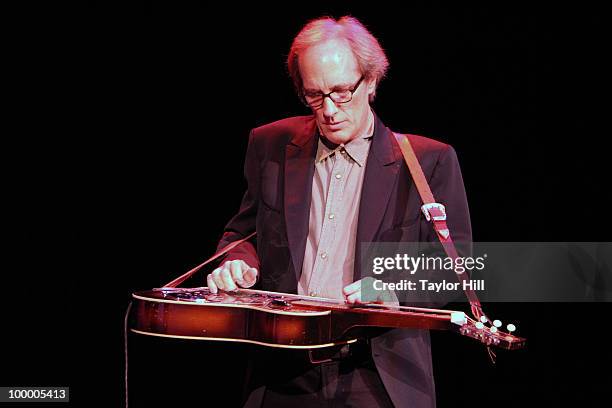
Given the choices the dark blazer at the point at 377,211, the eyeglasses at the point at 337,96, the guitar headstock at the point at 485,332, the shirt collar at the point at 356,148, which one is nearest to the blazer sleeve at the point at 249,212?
the dark blazer at the point at 377,211

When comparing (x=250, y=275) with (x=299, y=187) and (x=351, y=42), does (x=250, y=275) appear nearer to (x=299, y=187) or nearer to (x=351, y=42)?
(x=299, y=187)

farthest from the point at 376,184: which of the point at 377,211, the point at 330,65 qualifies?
the point at 330,65

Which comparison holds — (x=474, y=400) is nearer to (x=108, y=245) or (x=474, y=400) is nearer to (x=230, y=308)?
(x=230, y=308)

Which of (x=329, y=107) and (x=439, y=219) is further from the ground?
→ (x=329, y=107)

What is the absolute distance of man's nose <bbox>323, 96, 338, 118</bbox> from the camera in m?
2.86

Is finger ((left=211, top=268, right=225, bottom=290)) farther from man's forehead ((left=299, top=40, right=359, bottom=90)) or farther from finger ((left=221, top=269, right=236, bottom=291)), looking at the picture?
man's forehead ((left=299, top=40, right=359, bottom=90))

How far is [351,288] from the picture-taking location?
258 cm

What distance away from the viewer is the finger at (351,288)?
2578mm

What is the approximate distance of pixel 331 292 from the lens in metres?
2.82

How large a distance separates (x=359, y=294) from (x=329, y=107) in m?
0.69

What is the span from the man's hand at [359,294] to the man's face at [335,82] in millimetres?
583

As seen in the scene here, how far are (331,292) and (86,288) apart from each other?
1717 millimetres

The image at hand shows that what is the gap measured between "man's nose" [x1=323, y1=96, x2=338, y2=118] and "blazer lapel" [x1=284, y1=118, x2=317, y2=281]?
21 centimetres

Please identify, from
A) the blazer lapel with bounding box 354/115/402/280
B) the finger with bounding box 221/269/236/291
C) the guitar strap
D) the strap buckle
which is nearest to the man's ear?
the blazer lapel with bounding box 354/115/402/280
